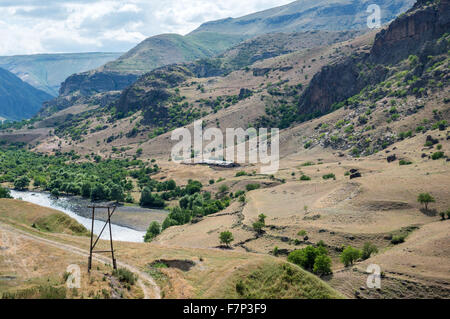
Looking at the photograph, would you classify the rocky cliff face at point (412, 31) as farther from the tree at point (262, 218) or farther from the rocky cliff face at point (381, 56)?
the tree at point (262, 218)

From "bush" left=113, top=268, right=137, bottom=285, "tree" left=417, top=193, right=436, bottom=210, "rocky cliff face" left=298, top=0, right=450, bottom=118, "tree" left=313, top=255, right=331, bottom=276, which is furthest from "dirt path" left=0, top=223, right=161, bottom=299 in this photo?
"rocky cliff face" left=298, top=0, right=450, bottom=118

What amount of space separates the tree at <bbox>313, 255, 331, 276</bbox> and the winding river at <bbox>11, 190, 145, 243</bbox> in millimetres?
37044

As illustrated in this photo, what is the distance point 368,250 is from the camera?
41156 mm

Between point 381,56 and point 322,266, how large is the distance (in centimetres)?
9777

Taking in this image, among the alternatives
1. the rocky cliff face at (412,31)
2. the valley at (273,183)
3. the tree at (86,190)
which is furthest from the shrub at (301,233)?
the rocky cliff face at (412,31)

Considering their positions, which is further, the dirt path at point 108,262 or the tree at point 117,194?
the tree at point 117,194

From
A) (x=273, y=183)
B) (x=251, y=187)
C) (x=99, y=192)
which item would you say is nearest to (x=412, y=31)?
(x=273, y=183)

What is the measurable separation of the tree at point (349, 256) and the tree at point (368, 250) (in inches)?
29.9

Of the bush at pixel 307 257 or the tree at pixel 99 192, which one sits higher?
the bush at pixel 307 257

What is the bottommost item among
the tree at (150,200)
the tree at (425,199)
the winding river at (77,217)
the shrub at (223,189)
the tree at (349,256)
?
the winding river at (77,217)

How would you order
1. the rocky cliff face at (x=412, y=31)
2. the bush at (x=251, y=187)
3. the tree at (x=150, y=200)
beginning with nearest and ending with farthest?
the bush at (x=251, y=187) → the tree at (x=150, y=200) → the rocky cliff face at (x=412, y=31)

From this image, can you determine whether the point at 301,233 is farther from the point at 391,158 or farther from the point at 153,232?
the point at 391,158

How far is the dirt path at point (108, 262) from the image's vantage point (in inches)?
1073
